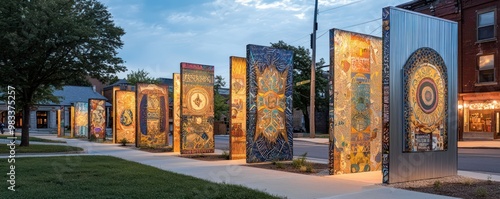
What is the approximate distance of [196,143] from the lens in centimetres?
1938

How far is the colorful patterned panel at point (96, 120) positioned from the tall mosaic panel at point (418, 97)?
91.5 feet

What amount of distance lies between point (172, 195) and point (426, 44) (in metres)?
7.27

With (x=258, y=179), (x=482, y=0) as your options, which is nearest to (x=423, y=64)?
(x=258, y=179)

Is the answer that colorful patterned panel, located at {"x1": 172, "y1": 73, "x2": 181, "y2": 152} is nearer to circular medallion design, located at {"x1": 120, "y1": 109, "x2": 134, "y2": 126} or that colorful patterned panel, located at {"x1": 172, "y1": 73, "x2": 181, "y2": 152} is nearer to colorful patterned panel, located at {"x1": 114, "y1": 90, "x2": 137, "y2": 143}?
colorful patterned panel, located at {"x1": 114, "y1": 90, "x2": 137, "y2": 143}

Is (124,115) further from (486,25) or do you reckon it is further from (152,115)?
(486,25)

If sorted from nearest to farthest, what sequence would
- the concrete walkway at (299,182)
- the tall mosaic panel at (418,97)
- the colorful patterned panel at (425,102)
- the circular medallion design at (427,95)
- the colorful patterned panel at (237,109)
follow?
the concrete walkway at (299,182)
the tall mosaic panel at (418,97)
the colorful patterned panel at (425,102)
the circular medallion design at (427,95)
the colorful patterned panel at (237,109)

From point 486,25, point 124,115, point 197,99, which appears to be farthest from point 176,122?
point 486,25

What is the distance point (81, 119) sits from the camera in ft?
133

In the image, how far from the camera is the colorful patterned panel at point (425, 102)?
35.4 feet

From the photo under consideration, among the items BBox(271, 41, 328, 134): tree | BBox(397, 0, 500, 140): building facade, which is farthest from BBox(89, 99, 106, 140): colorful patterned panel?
BBox(397, 0, 500, 140): building facade

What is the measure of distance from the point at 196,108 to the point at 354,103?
8.37m

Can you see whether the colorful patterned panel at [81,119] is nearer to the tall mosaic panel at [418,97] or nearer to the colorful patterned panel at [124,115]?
the colorful patterned panel at [124,115]

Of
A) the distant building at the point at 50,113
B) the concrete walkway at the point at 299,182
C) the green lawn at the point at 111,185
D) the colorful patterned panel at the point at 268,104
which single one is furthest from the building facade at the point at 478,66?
the distant building at the point at 50,113

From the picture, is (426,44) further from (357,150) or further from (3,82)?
(3,82)
